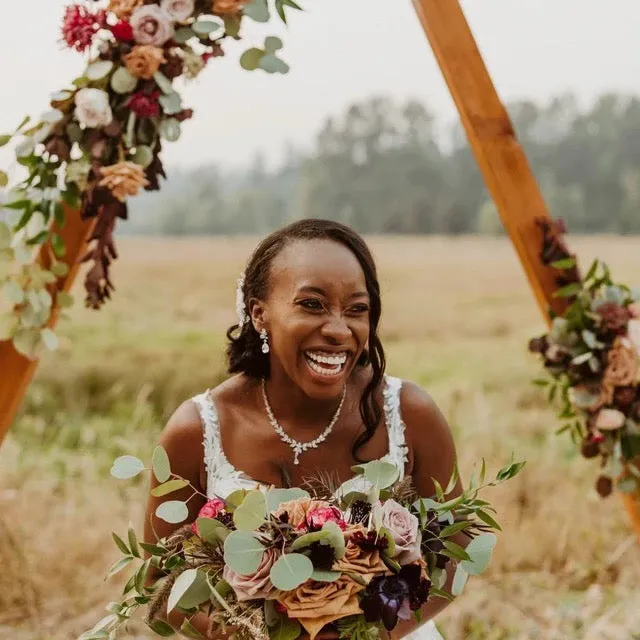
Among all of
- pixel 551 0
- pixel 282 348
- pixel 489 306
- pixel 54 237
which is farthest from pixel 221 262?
pixel 282 348

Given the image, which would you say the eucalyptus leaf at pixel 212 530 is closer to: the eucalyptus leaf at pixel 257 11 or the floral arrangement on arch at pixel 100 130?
the floral arrangement on arch at pixel 100 130

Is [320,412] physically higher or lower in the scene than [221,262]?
lower

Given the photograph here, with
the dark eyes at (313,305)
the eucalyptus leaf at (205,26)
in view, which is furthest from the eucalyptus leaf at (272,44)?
the dark eyes at (313,305)

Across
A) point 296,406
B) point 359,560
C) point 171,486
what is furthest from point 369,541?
point 296,406

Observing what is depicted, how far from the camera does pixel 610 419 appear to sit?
239cm

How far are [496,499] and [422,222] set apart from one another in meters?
1.29

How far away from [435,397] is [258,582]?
3.06 meters

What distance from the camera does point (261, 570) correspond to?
1.28 meters

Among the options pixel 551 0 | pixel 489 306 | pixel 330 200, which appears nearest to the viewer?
pixel 551 0

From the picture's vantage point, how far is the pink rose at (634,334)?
2398 mm

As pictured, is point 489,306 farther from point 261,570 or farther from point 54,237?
point 261,570

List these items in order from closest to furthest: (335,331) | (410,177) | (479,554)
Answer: (479,554), (335,331), (410,177)

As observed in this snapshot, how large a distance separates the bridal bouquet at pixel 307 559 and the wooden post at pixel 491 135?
110 cm

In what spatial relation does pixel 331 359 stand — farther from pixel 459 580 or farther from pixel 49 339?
pixel 49 339
